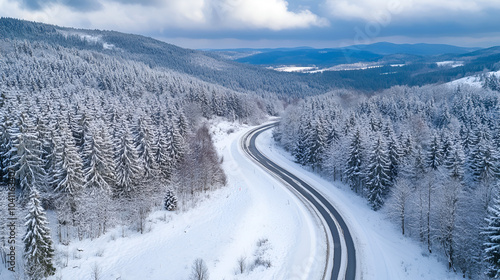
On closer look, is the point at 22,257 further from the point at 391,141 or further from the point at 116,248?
the point at 391,141

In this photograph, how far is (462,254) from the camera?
27.4m

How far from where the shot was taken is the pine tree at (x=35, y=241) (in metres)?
22.0

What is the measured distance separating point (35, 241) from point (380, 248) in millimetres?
35332

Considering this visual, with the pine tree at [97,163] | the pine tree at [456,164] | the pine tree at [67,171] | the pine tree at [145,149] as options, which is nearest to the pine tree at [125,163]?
the pine tree at [97,163]

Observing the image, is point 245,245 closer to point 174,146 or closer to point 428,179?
point 428,179

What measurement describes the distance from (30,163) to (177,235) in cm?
1993

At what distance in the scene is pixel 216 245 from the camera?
104 feet

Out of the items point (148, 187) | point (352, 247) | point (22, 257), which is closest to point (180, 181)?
point (148, 187)

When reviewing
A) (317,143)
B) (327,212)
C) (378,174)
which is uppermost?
(317,143)

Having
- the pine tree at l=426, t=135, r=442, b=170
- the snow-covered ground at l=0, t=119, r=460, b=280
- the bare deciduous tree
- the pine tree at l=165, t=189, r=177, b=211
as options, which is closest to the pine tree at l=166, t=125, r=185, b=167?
the pine tree at l=165, t=189, r=177, b=211

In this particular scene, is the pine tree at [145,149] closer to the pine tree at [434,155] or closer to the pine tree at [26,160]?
the pine tree at [26,160]

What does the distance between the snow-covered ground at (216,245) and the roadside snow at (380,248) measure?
16.4 ft

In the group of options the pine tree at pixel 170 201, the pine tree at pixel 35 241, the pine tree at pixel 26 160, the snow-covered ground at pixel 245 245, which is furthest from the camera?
the pine tree at pixel 170 201

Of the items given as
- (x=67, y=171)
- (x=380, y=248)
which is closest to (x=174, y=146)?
(x=67, y=171)
